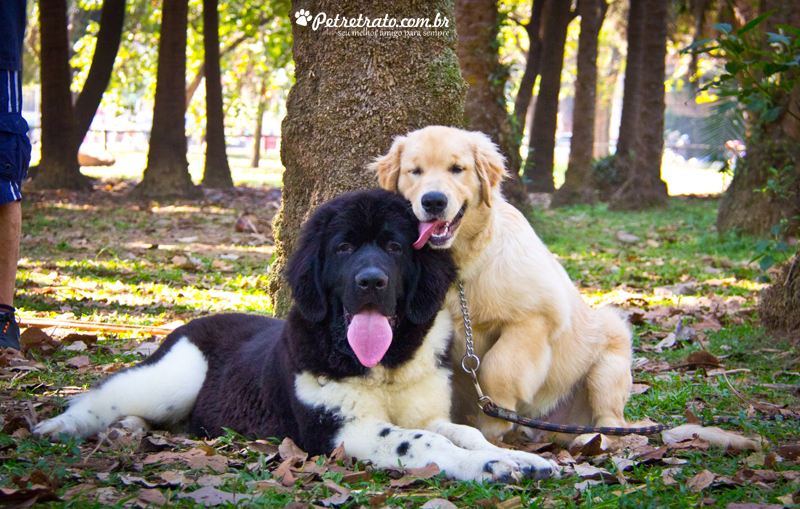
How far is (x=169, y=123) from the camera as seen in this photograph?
15.1m

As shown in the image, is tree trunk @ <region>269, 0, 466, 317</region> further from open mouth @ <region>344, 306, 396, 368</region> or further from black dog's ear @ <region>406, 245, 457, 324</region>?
open mouth @ <region>344, 306, 396, 368</region>

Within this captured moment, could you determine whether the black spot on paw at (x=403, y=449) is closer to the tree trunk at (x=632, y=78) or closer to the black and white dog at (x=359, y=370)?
the black and white dog at (x=359, y=370)

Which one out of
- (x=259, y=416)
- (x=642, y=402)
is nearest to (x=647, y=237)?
(x=642, y=402)

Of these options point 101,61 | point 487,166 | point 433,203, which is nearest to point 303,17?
point 487,166

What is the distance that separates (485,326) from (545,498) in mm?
1187

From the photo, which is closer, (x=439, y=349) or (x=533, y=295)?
(x=439, y=349)

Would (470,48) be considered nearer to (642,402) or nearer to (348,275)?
(642,402)

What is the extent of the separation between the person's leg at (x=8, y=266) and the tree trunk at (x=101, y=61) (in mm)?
12526

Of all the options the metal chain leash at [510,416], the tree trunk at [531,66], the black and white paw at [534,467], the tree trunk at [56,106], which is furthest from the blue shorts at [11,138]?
the tree trunk at [531,66]

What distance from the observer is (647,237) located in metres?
11.9

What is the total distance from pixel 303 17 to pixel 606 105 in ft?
166

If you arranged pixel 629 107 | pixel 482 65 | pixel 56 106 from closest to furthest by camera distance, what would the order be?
1. pixel 482 65
2. pixel 56 106
3. pixel 629 107

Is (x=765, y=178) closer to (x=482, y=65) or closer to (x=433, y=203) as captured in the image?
(x=482, y=65)

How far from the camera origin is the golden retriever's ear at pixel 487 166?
12.5 feet
